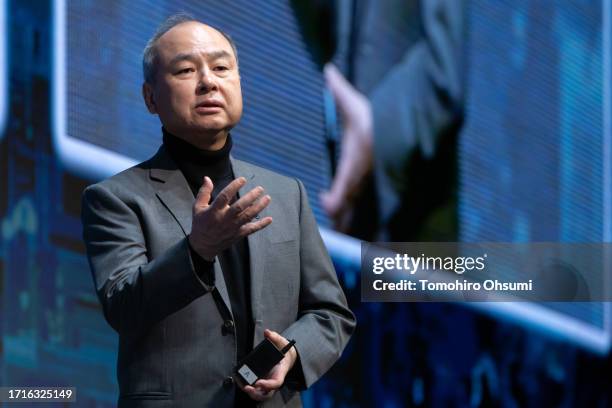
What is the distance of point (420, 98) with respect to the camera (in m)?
3.90

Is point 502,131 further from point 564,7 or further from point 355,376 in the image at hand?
point 355,376

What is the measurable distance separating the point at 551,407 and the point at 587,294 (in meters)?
0.60

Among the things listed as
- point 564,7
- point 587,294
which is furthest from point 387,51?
point 587,294

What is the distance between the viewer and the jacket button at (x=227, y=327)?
180 centimetres

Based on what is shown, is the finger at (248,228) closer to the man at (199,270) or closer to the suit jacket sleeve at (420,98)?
the man at (199,270)

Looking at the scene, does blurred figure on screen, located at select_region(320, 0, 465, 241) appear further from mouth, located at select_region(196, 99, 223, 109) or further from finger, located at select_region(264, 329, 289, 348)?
finger, located at select_region(264, 329, 289, 348)

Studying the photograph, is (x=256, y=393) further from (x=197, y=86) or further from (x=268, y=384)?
(x=197, y=86)

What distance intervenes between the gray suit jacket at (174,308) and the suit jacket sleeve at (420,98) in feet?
6.16

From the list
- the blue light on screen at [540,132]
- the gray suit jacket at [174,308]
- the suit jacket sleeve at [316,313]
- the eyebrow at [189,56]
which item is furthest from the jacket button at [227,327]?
the blue light on screen at [540,132]

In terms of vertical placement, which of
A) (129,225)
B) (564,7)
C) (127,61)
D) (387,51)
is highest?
(564,7)

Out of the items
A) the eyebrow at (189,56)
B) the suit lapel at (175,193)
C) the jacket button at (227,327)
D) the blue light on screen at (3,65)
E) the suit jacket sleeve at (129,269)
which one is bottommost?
the jacket button at (227,327)

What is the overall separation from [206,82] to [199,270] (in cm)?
41

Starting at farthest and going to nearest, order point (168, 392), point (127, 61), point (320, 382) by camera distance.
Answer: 1. point (320, 382)
2. point (127, 61)
3. point (168, 392)

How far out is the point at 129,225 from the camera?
1834mm
